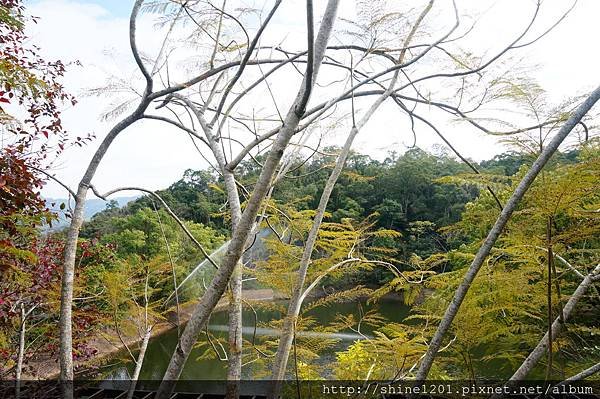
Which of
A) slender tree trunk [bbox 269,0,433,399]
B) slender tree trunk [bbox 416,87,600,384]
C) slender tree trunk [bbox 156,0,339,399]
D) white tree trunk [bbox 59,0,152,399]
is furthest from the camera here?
slender tree trunk [bbox 269,0,433,399]

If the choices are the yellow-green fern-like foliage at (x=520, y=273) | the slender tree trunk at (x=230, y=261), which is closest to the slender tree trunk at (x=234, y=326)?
the slender tree trunk at (x=230, y=261)

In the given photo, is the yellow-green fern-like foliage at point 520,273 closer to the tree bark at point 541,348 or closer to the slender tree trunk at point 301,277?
the tree bark at point 541,348

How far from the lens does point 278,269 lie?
237 centimetres

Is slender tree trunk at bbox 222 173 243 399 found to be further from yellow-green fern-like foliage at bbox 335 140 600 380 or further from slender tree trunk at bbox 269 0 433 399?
yellow-green fern-like foliage at bbox 335 140 600 380

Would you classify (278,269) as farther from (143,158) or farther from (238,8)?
(143,158)

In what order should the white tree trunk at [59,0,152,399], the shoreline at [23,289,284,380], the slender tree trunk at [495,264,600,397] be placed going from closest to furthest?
the slender tree trunk at [495,264,600,397] → the white tree trunk at [59,0,152,399] → the shoreline at [23,289,284,380]

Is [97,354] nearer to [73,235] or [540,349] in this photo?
[73,235]

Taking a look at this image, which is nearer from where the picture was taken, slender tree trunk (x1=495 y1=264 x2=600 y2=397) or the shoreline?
slender tree trunk (x1=495 y1=264 x2=600 y2=397)

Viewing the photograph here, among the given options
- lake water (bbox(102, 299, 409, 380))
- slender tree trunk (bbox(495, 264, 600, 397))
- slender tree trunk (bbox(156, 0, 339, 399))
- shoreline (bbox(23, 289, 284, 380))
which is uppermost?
slender tree trunk (bbox(156, 0, 339, 399))

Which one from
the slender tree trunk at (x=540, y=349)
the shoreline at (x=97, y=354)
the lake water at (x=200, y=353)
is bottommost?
the lake water at (x=200, y=353)

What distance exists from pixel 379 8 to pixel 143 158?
245cm

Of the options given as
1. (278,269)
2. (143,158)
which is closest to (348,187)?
(143,158)

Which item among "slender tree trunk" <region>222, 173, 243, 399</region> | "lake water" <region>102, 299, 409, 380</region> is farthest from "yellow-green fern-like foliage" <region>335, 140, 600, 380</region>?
"lake water" <region>102, 299, 409, 380</region>

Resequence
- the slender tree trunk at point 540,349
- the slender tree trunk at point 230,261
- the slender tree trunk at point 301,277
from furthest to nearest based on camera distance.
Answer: the slender tree trunk at point 301,277, the slender tree trunk at point 540,349, the slender tree trunk at point 230,261
